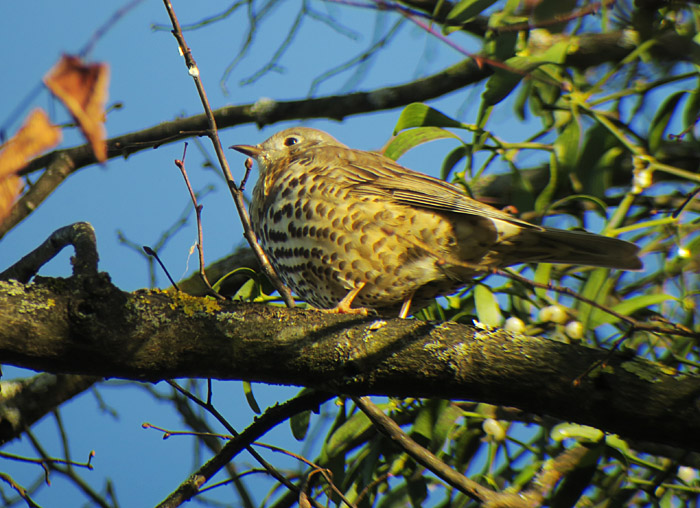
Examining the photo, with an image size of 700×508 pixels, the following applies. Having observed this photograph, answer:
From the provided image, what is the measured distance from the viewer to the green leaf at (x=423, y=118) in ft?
8.60

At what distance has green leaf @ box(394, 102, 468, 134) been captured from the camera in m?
2.62

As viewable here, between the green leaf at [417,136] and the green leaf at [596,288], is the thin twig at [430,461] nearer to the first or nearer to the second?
the green leaf at [596,288]

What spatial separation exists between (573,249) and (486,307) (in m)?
0.37

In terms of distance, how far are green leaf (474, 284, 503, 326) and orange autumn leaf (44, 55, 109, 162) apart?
1.79 metres

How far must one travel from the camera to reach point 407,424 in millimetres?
2568

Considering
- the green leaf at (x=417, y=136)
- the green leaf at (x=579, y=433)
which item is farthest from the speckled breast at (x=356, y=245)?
the green leaf at (x=579, y=433)

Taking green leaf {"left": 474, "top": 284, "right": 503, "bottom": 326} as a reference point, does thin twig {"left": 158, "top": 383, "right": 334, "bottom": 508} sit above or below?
below

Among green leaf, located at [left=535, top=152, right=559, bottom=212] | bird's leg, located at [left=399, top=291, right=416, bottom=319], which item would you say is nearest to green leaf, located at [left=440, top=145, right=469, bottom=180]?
green leaf, located at [left=535, top=152, right=559, bottom=212]

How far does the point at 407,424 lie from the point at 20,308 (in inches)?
58.7

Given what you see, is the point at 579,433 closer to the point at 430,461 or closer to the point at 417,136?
the point at 430,461

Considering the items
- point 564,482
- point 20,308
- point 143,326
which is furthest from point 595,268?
point 20,308

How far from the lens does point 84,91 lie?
0.92 m

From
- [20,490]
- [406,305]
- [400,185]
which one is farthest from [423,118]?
[20,490]

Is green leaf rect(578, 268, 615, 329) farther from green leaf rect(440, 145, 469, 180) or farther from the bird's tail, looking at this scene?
green leaf rect(440, 145, 469, 180)
